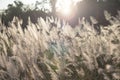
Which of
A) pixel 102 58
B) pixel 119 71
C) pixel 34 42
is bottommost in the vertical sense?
pixel 119 71

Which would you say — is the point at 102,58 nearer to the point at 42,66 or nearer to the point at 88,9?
the point at 42,66

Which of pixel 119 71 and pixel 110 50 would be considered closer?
pixel 119 71

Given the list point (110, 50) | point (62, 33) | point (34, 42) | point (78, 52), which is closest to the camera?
point (110, 50)

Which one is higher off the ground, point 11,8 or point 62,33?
point 11,8

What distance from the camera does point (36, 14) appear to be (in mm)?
27219

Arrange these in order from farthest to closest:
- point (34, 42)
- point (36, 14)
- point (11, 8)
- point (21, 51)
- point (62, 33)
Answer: point (11, 8), point (36, 14), point (62, 33), point (34, 42), point (21, 51)

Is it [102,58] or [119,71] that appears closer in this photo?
[119,71]

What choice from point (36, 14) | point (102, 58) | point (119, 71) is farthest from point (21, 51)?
point (36, 14)

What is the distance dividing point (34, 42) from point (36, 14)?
79.2ft

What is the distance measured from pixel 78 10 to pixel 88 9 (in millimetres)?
868

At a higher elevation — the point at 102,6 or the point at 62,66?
the point at 102,6

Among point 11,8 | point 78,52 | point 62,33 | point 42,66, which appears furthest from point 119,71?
point 11,8

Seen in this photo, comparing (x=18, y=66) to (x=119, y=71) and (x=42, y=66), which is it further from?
(x=119, y=71)

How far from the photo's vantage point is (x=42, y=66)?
9.82 ft
